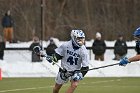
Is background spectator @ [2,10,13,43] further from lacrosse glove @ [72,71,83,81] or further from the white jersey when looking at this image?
lacrosse glove @ [72,71,83,81]

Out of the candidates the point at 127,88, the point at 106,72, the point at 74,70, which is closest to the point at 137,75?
the point at 106,72

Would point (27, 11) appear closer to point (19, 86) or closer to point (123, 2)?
point (123, 2)

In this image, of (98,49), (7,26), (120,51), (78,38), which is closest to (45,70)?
(98,49)

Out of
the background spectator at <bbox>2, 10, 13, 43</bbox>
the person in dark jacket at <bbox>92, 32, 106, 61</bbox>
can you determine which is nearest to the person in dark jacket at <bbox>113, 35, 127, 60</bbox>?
the person in dark jacket at <bbox>92, 32, 106, 61</bbox>

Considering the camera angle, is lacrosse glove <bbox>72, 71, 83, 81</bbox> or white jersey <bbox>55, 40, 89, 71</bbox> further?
white jersey <bbox>55, 40, 89, 71</bbox>

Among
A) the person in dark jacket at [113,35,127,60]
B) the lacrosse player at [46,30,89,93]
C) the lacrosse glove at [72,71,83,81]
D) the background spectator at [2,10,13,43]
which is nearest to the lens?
the lacrosse glove at [72,71,83,81]

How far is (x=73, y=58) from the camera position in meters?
17.8

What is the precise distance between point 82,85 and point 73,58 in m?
7.14

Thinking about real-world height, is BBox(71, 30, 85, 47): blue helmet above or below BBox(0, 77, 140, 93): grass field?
above

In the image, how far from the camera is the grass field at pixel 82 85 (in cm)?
2269

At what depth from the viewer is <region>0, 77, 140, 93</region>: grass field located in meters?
22.7

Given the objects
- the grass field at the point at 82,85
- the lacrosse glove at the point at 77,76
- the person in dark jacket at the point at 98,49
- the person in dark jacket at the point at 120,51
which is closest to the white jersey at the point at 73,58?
the lacrosse glove at the point at 77,76

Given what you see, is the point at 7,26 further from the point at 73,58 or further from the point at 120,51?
the point at 73,58

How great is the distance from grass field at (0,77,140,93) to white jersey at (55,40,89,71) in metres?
4.55
